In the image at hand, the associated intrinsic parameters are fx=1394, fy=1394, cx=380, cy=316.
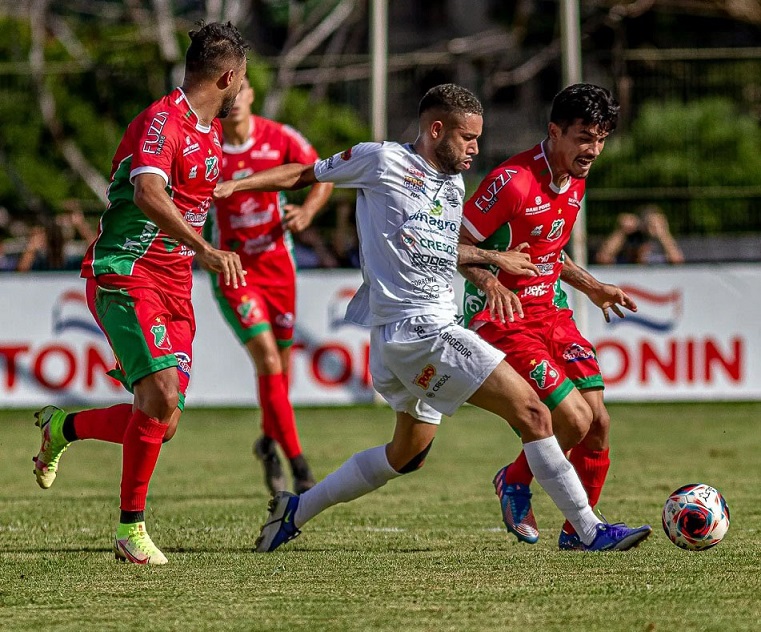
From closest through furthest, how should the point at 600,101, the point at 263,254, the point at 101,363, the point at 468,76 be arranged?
1. the point at 600,101
2. the point at 263,254
3. the point at 101,363
4. the point at 468,76

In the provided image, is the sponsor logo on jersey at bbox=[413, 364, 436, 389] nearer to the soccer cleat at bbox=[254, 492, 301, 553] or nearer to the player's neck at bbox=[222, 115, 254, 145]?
the soccer cleat at bbox=[254, 492, 301, 553]

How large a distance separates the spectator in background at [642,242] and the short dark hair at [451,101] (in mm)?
9121

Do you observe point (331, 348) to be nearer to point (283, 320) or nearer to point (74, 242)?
point (74, 242)

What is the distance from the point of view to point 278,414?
27.9 ft

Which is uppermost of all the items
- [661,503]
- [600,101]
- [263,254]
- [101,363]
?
[600,101]

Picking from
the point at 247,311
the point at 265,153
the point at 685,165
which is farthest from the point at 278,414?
the point at 685,165

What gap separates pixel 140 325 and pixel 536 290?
1834 millimetres

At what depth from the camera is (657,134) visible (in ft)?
61.7

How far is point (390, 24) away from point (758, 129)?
68.2 feet

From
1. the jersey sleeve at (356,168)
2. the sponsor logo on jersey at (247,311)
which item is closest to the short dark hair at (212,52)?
the jersey sleeve at (356,168)

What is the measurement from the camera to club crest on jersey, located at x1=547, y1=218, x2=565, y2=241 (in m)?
6.41

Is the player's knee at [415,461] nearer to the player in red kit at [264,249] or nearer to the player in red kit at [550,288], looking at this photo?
the player in red kit at [550,288]

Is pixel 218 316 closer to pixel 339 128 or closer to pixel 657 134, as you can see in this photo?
pixel 657 134

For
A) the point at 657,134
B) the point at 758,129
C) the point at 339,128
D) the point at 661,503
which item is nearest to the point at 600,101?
the point at 661,503
